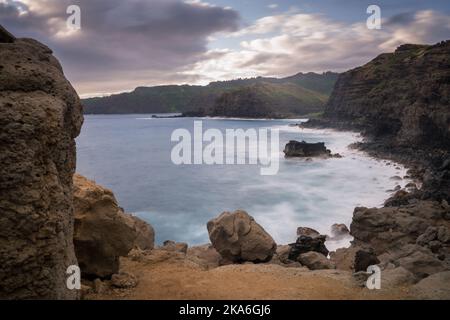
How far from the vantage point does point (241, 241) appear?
62.6ft

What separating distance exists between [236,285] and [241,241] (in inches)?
299

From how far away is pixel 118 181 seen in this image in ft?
177

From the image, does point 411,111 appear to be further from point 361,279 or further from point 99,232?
point 99,232

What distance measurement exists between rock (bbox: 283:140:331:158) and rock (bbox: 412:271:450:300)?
5256 cm

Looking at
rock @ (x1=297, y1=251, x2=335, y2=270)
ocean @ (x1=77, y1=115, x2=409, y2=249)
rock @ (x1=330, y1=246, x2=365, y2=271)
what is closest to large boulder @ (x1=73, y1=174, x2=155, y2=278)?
rock @ (x1=297, y1=251, x2=335, y2=270)

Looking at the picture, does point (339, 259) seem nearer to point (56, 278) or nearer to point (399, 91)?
point (56, 278)

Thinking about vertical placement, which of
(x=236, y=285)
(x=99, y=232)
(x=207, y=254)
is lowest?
(x=207, y=254)

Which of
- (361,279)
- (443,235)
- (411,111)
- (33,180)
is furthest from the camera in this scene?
(411,111)

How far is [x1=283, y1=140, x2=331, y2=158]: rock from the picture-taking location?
210ft

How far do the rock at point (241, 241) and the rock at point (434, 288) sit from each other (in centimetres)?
853

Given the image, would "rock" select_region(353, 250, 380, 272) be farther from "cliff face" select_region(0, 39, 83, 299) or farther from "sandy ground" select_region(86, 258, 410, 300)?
"cliff face" select_region(0, 39, 83, 299)

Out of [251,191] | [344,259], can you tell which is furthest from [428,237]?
[251,191]

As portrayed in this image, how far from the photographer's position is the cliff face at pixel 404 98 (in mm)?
53125
